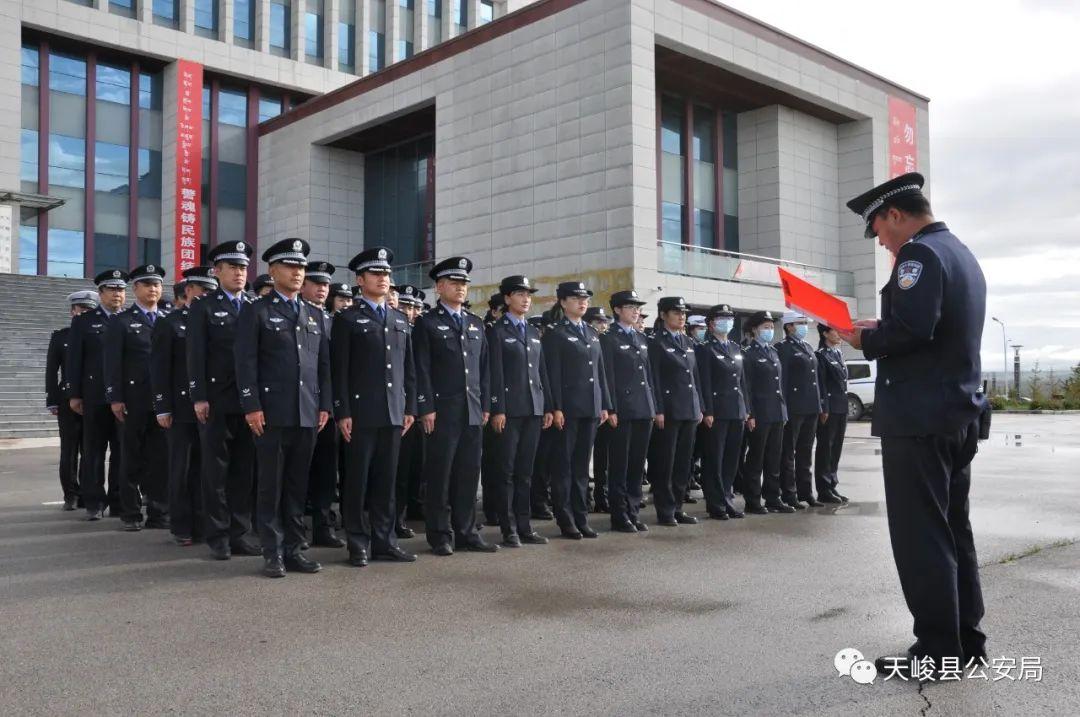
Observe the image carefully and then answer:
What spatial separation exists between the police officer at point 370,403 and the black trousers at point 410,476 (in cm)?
68

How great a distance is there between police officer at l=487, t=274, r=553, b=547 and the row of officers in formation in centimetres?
2

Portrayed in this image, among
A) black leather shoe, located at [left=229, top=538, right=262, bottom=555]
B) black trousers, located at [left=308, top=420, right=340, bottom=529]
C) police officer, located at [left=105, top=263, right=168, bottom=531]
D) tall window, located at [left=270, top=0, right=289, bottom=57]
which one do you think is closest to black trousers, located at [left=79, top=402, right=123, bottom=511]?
police officer, located at [left=105, top=263, right=168, bottom=531]

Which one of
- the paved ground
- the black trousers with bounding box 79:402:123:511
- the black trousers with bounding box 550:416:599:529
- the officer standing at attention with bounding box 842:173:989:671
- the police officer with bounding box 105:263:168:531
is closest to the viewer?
the paved ground

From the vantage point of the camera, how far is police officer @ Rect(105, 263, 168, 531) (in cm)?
779

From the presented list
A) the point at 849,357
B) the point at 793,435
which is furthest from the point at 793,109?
the point at 793,435

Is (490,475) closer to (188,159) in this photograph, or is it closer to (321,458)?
(321,458)

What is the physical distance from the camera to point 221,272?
6.62 metres

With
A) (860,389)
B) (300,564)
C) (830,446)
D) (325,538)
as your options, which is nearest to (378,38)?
(860,389)

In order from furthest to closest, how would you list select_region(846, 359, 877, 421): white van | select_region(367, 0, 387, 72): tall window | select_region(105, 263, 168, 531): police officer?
select_region(367, 0, 387, 72): tall window → select_region(846, 359, 877, 421): white van → select_region(105, 263, 168, 531): police officer

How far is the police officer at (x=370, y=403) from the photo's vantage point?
6266 millimetres

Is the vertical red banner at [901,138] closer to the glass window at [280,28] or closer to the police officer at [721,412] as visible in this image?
the glass window at [280,28]

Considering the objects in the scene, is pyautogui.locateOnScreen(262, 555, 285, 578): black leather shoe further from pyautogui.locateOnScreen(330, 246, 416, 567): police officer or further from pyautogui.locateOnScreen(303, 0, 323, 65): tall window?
pyautogui.locateOnScreen(303, 0, 323, 65): tall window

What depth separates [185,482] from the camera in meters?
6.98

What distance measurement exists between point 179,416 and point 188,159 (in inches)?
1163
